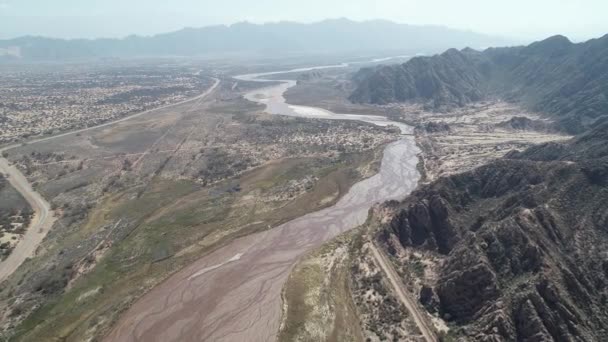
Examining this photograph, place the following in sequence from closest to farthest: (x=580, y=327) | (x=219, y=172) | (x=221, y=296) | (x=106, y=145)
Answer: (x=580, y=327) < (x=221, y=296) < (x=219, y=172) < (x=106, y=145)

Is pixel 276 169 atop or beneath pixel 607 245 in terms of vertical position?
beneath

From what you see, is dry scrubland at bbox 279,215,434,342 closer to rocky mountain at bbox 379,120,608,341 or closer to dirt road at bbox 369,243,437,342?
dirt road at bbox 369,243,437,342

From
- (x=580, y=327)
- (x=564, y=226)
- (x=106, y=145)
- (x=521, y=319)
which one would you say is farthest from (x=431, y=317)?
(x=106, y=145)

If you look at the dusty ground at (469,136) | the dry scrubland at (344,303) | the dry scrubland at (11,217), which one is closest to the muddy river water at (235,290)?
the dry scrubland at (344,303)

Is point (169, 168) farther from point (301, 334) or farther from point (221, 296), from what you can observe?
point (301, 334)

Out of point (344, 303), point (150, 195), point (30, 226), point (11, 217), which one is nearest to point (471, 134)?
point (150, 195)

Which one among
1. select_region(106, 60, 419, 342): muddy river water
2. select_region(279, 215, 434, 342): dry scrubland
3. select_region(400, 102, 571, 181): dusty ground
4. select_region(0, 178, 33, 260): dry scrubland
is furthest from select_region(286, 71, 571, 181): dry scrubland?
select_region(0, 178, 33, 260): dry scrubland
